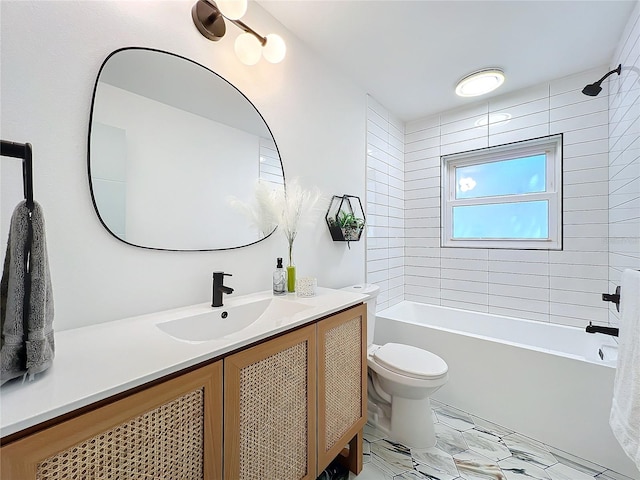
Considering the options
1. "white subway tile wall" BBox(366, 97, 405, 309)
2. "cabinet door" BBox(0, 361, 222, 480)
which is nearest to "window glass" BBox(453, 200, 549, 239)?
"white subway tile wall" BBox(366, 97, 405, 309)

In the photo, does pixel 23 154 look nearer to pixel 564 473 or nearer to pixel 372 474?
pixel 372 474

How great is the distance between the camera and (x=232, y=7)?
1.23 m

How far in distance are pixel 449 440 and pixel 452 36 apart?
242 centimetres

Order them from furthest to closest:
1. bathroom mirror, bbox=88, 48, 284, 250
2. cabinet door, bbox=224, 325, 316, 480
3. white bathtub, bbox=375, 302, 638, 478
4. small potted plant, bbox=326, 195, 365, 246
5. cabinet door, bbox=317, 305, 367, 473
A: small potted plant, bbox=326, 195, 365, 246 → white bathtub, bbox=375, 302, 638, 478 → cabinet door, bbox=317, 305, 367, 473 → bathroom mirror, bbox=88, 48, 284, 250 → cabinet door, bbox=224, 325, 316, 480

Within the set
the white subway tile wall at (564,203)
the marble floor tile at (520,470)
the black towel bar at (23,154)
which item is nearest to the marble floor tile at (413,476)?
the marble floor tile at (520,470)

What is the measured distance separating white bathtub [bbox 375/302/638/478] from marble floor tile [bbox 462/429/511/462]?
0.57 ft

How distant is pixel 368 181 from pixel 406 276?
1.17 m

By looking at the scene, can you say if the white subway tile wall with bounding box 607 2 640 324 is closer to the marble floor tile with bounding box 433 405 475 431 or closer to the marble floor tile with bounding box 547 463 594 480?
the marble floor tile with bounding box 547 463 594 480

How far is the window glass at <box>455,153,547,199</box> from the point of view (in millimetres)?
2373

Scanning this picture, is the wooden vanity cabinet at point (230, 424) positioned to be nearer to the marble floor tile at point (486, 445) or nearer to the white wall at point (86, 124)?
the white wall at point (86, 124)

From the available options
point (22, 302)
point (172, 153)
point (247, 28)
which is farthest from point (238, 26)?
point (22, 302)

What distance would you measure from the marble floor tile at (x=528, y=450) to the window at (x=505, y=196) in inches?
55.6

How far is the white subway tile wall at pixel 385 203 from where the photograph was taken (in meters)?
2.44

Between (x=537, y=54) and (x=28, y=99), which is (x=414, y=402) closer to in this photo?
(x=28, y=99)
